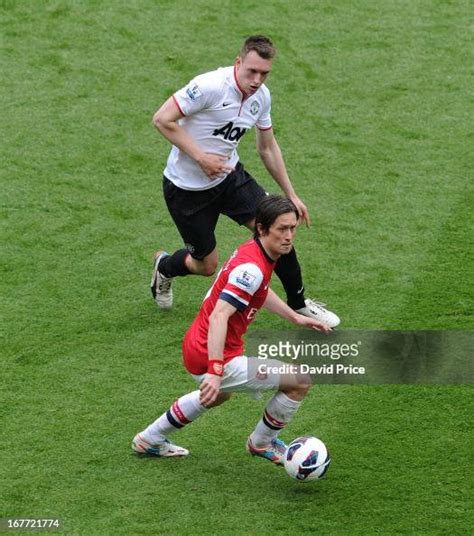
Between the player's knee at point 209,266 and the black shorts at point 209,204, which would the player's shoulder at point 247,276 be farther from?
the player's knee at point 209,266

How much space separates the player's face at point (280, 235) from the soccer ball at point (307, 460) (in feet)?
3.86

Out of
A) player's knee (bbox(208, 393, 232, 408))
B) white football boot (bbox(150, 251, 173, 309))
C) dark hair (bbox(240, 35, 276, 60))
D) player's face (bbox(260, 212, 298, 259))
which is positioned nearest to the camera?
player's face (bbox(260, 212, 298, 259))

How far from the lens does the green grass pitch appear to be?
8.12m

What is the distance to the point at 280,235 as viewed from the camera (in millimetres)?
7852

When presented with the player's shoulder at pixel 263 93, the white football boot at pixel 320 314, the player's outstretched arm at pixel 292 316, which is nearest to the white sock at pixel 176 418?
the player's outstretched arm at pixel 292 316

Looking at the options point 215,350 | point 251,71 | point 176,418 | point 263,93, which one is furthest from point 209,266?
point 215,350

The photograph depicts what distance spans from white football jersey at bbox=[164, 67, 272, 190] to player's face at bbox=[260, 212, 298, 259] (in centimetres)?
158

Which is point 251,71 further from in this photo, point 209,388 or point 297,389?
point 209,388

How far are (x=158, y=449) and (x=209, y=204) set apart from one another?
2033 mm

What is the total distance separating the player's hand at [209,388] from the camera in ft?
24.8

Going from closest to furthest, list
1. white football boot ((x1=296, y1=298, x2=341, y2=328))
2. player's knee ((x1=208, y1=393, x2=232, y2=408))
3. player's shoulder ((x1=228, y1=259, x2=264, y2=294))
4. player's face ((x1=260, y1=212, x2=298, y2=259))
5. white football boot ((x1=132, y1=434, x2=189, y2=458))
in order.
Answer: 1. player's shoulder ((x1=228, y1=259, x2=264, y2=294))
2. player's face ((x1=260, y1=212, x2=298, y2=259))
3. player's knee ((x1=208, y1=393, x2=232, y2=408))
4. white football boot ((x1=132, y1=434, x2=189, y2=458))
5. white football boot ((x1=296, y1=298, x2=341, y2=328))

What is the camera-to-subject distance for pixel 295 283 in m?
9.79

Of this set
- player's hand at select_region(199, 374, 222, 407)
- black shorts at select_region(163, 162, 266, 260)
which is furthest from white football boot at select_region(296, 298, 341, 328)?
player's hand at select_region(199, 374, 222, 407)

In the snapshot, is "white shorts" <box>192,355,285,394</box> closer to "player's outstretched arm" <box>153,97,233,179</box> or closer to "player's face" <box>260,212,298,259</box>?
"player's face" <box>260,212,298,259</box>
